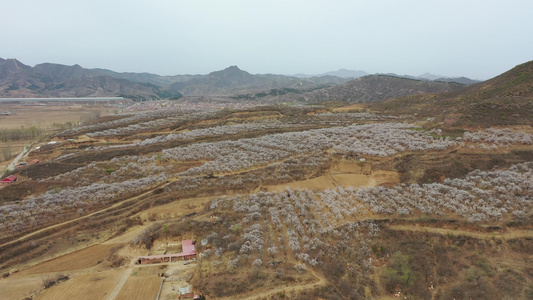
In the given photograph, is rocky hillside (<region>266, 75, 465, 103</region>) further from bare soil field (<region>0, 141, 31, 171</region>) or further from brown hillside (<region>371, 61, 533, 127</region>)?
bare soil field (<region>0, 141, 31, 171</region>)

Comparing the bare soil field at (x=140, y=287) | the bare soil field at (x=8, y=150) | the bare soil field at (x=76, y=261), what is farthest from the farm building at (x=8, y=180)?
the bare soil field at (x=140, y=287)

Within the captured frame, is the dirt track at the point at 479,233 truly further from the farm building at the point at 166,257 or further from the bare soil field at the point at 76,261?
the bare soil field at the point at 76,261

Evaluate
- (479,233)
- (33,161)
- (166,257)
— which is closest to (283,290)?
(166,257)

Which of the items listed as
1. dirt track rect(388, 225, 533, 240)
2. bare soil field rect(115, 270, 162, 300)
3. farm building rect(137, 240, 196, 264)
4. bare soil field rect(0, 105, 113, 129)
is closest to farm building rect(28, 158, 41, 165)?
farm building rect(137, 240, 196, 264)

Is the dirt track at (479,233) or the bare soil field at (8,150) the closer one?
the dirt track at (479,233)

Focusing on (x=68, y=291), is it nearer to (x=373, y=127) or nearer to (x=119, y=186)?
(x=119, y=186)

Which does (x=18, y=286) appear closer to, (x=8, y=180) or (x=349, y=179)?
(x=8, y=180)
